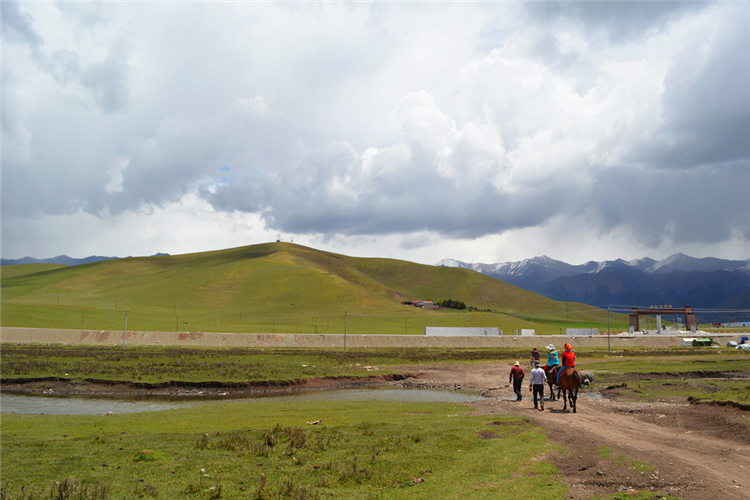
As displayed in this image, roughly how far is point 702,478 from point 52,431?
22.9m

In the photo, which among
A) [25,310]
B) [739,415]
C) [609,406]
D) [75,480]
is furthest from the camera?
[25,310]

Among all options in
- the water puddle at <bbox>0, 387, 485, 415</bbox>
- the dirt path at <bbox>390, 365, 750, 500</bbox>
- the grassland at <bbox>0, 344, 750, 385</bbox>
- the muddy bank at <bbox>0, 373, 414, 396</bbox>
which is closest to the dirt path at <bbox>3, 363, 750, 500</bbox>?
the dirt path at <bbox>390, 365, 750, 500</bbox>

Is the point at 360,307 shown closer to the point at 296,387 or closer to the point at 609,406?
the point at 296,387

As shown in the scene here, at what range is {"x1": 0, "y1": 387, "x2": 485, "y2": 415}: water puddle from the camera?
92.7 ft

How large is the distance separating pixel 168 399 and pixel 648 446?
96.7 ft

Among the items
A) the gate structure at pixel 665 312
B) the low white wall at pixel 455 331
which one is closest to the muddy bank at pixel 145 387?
the low white wall at pixel 455 331

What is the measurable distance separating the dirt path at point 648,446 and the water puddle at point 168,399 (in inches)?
291

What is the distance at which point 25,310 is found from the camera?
114500 mm

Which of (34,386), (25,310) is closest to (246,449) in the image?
(34,386)

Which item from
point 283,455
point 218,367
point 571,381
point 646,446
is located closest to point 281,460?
point 283,455

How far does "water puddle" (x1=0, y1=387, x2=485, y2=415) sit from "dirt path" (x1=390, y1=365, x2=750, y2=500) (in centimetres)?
739

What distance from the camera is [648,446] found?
15688mm

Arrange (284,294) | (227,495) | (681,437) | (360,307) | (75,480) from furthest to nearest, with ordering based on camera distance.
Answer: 1. (284,294)
2. (360,307)
3. (681,437)
4. (75,480)
5. (227,495)

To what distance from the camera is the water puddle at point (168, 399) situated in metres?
28.3
